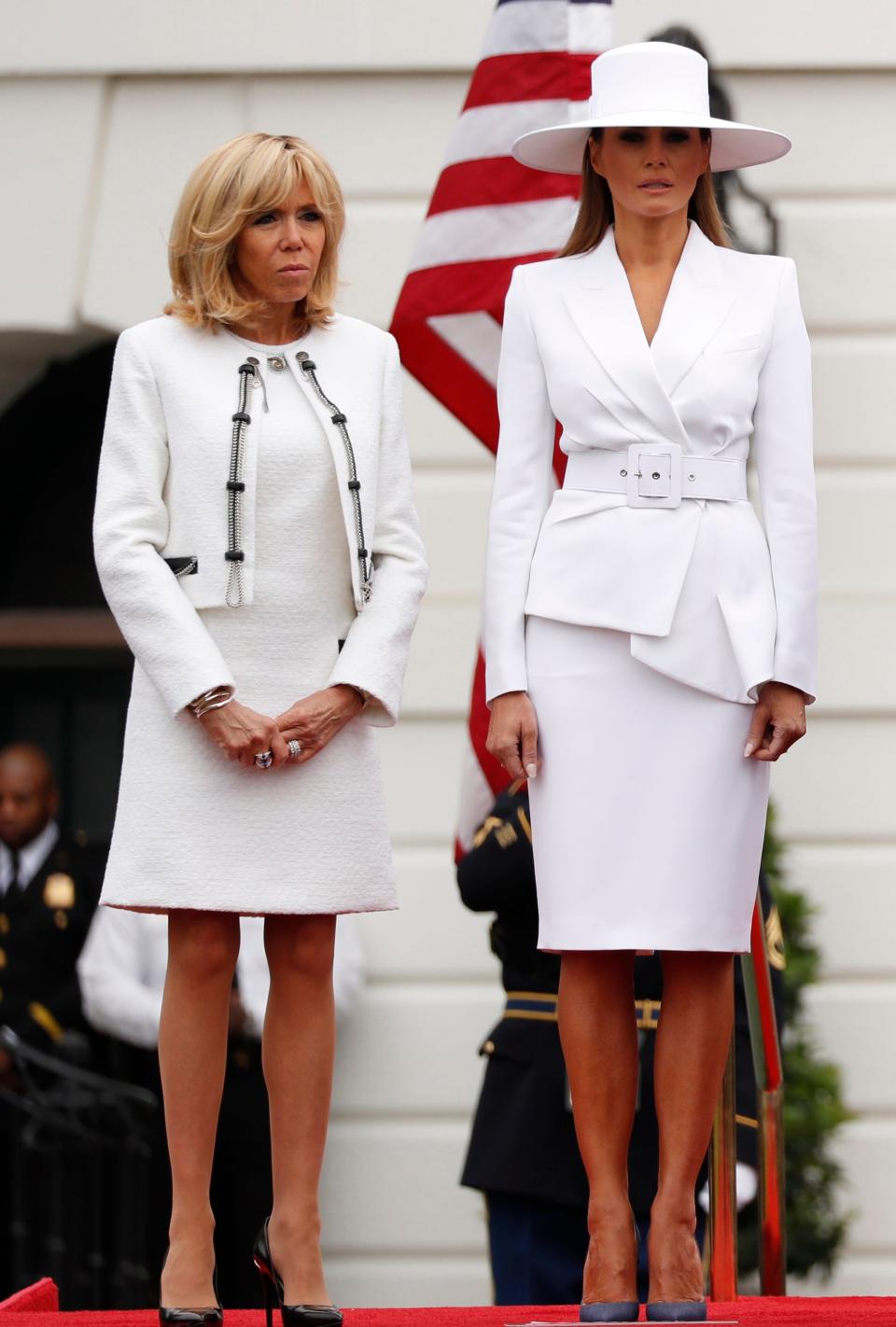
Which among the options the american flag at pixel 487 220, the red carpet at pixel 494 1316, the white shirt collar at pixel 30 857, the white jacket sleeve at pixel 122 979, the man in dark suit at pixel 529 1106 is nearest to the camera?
the red carpet at pixel 494 1316

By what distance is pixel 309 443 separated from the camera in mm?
3674

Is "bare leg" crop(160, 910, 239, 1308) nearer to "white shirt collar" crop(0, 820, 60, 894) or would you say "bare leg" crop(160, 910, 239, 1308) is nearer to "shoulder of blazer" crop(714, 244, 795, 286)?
"shoulder of blazer" crop(714, 244, 795, 286)

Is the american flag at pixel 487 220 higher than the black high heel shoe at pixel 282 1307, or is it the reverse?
the american flag at pixel 487 220

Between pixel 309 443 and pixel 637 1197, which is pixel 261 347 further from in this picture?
pixel 637 1197

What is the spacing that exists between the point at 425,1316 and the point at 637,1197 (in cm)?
85

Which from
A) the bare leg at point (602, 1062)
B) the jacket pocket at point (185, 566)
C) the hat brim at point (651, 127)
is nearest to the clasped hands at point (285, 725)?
the jacket pocket at point (185, 566)

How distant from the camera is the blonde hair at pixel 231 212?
11.8ft

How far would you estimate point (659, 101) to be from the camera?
12.0ft

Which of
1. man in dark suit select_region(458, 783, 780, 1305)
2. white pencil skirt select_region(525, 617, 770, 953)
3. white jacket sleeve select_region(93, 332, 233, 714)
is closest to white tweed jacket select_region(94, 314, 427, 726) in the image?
white jacket sleeve select_region(93, 332, 233, 714)

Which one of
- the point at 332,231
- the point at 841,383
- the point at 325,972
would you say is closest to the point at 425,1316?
the point at 325,972

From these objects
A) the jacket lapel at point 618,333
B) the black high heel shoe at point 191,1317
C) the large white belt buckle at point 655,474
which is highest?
the jacket lapel at point 618,333

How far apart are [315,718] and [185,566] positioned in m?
0.31

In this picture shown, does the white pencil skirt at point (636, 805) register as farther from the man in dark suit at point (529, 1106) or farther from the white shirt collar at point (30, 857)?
the white shirt collar at point (30, 857)

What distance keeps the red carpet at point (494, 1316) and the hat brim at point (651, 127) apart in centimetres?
177
